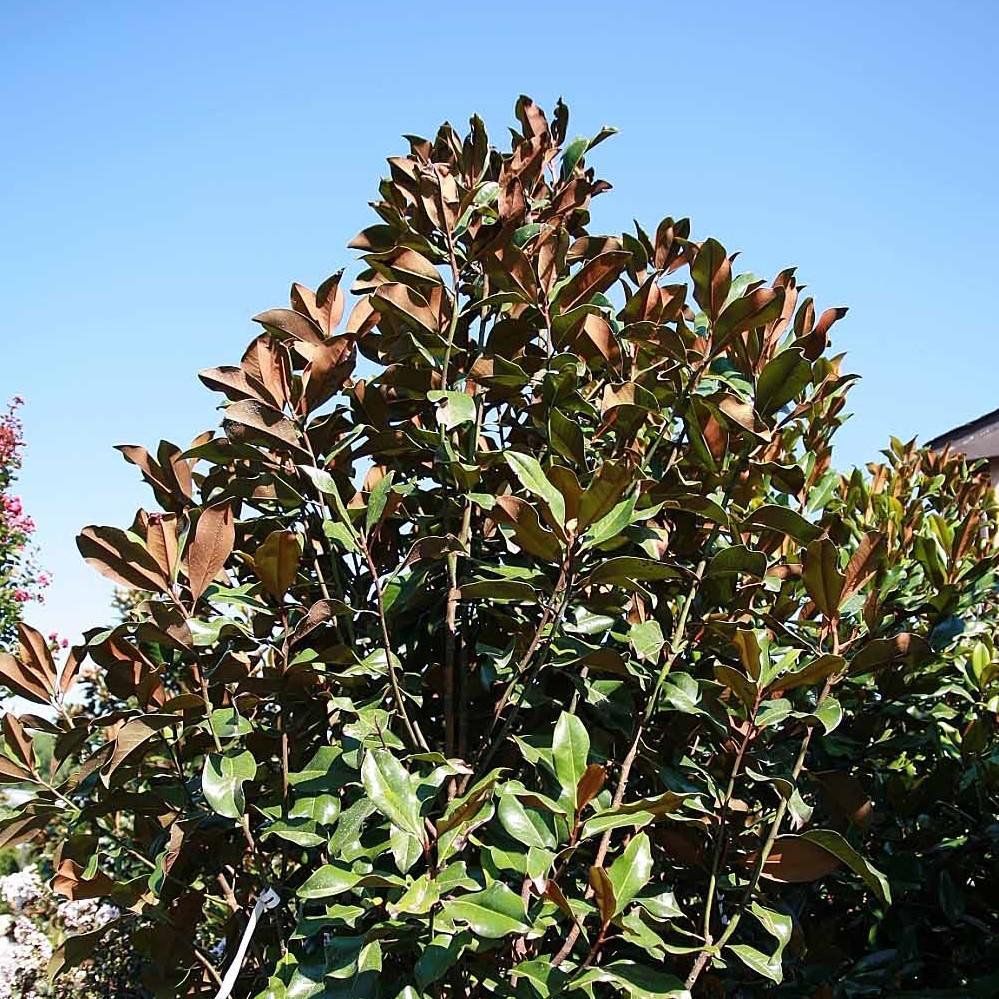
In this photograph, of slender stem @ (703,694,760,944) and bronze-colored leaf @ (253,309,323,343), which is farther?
bronze-colored leaf @ (253,309,323,343)

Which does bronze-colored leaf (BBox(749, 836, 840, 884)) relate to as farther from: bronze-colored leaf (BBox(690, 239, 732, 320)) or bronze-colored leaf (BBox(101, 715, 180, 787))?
bronze-colored leaf (BBox(101, 715, 180, 787))

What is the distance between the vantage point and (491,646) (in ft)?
5.64

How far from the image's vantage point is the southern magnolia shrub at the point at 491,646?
1461mm

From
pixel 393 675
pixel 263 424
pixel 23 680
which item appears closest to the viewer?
pixel 393 675

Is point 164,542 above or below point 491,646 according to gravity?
above

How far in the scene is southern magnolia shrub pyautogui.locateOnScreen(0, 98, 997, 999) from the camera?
1.46 m

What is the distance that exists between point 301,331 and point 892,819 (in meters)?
1.87

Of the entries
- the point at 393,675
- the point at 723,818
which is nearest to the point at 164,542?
the point at 393,675

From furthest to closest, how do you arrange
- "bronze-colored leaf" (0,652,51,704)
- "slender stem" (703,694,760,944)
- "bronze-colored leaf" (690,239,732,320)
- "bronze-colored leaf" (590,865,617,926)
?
"bronze-colored leaf" (0,652,51,704) < "bronze-colored leaf" (690,239,732,320) < "slender stem" (703,694,760,944) < "bronze-colored leaf" (590,865,617,926)

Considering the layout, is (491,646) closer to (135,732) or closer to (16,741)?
(135,732)

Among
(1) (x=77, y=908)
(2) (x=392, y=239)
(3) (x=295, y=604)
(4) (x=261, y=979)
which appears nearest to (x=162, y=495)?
(3) (x=295, y=604)

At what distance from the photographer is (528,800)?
58.5 inches

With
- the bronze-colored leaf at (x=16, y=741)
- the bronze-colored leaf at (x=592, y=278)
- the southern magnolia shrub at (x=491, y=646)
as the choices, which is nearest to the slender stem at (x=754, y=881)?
the southern magnolia shrub at (x=491, y=646)

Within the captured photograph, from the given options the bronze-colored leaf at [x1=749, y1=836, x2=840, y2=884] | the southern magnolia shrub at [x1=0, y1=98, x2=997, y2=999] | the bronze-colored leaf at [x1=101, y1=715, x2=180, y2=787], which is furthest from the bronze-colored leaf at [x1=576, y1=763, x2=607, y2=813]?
the bronze-colored leaf at [x1=101, y1=715, x2=180, y2=787]
